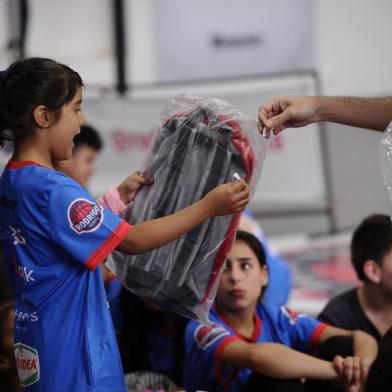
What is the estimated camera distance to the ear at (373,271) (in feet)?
7.61

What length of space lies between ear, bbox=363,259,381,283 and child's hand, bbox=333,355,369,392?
0.48 meters

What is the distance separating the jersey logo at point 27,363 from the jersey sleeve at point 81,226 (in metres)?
0.19

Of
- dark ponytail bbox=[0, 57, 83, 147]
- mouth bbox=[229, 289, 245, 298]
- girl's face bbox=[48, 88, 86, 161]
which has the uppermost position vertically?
dark ponytail bbox=[0, 57, 83, 147]

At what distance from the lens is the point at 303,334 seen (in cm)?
211

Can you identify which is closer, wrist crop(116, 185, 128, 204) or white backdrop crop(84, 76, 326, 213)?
wrist crop(116, 185, 128, 204)

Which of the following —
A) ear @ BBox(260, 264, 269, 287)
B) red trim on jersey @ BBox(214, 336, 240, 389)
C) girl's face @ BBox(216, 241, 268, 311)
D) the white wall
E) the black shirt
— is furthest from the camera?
the white wall

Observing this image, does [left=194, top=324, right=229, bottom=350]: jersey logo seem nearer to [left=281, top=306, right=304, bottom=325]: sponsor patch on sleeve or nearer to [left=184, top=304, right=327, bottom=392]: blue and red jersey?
[left=184, top=304, right=327, bottom=392]: blue and red jersey

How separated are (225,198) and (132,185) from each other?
14.5 inches

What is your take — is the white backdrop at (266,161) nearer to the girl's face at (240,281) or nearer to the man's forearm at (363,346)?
the girl's face at (240,281)

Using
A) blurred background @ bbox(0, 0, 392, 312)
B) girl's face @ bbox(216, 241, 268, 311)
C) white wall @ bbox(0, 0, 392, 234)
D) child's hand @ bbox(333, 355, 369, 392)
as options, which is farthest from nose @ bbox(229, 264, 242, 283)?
white wall @ bbox(0, 0, 392, 234)

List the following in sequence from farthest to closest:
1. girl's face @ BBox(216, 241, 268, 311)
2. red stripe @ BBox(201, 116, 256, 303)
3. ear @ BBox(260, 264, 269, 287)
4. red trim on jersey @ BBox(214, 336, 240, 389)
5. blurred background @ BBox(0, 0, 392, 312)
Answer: blurred background @ BBox(0, 0, 392, 312) < ear @ BBox(260, 264, 269, 287) < girl's face @ BBox(216, 241, 268, 311) < red trim on jersey @ BBox(214, 336, 240, 389) < red stripe @ BBox(201, 116, 256, 303)

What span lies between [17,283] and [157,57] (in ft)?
16.3

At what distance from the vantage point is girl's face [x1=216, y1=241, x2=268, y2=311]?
6.77ft

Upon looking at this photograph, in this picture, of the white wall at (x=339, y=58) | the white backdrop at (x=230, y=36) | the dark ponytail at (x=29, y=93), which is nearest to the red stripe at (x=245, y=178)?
the dark ponytail at (x=29, y=93)
